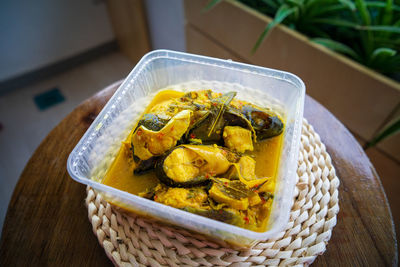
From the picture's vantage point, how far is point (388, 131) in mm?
1175

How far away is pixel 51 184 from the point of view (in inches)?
30.9

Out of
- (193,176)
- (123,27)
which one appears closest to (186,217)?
(193,176)

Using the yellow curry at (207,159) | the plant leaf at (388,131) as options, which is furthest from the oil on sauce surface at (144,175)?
the plant leaf at (388,131)

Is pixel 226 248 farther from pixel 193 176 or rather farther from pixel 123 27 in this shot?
pixel 123 27

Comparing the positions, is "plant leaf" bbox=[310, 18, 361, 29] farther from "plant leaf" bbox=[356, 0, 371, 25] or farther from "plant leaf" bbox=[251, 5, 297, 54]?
"plant leaf" bbox=[251, 5, 297, 54]

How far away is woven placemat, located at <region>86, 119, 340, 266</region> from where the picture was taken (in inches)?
23.9

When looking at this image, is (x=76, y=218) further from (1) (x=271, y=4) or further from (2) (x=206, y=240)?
(1) (x=271, y=4)

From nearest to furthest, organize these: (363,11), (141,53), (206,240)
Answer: (206,240) < (363,11) < (141,53)

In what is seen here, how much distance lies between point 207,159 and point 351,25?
1.12m

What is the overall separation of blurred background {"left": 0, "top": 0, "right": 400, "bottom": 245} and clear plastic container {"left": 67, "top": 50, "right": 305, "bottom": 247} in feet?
1.97

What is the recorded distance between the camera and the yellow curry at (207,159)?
611 mm

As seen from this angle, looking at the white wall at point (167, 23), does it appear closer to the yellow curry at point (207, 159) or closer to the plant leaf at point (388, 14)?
the plant leaf at point (388, 14)

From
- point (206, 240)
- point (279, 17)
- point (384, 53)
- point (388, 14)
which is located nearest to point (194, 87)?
point (206, 240)

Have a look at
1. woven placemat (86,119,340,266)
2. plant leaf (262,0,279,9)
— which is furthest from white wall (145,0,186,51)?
woven placemat (86,119,340,266)
